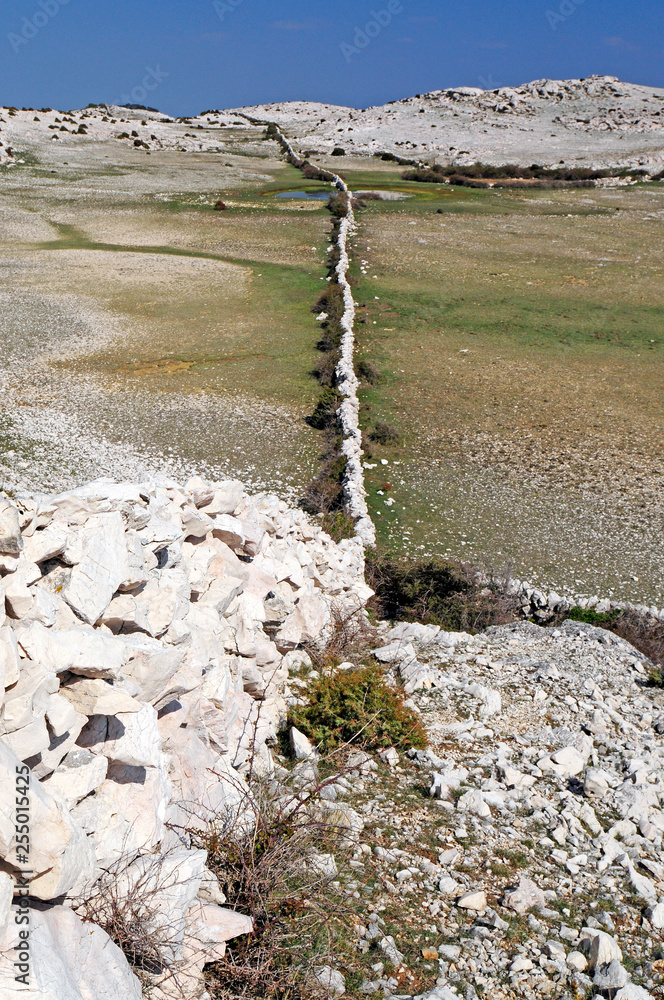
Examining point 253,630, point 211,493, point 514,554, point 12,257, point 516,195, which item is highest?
point 516,195

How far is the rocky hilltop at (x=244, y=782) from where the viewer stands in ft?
14.1

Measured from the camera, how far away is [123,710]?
4922 mm

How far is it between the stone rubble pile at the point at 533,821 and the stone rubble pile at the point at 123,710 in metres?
1.41

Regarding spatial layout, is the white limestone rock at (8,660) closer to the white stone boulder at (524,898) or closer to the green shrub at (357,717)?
the green shrub at (357,717)

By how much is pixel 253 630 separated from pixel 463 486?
29.3 ft

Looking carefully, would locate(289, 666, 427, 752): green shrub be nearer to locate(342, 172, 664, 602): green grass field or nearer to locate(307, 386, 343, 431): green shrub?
locate(342, 172, 664, 602): green grass field

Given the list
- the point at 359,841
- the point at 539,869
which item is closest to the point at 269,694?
the point at 359,841

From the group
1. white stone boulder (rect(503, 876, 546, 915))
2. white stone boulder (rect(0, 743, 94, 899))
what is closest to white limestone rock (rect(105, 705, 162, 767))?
white stone boulder (rect(0, 743, 94, 899))

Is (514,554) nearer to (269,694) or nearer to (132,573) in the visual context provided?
(269,694)

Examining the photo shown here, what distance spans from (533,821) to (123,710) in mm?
3869

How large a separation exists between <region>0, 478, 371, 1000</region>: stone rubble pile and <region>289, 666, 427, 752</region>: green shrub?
1.27 feet

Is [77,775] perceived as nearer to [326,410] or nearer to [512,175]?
[326,410]

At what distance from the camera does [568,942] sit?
17.4 ft

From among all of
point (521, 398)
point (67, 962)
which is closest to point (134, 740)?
point (67, 962)
